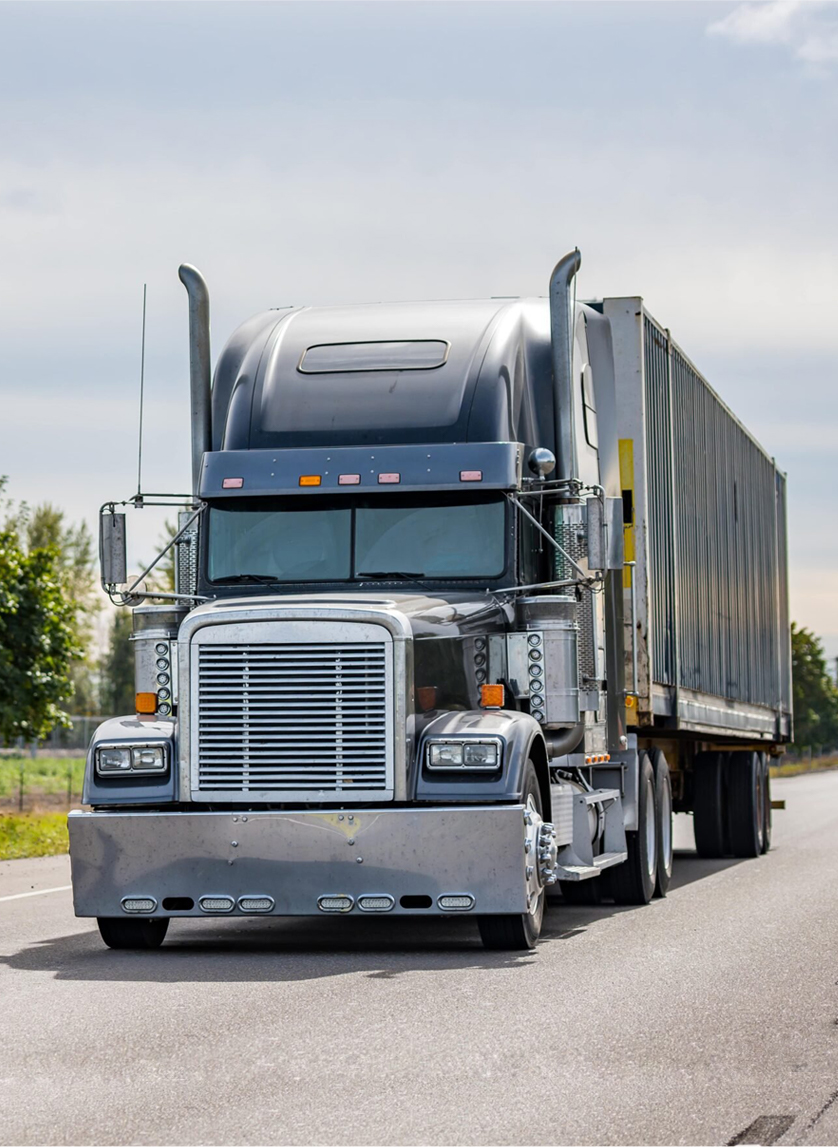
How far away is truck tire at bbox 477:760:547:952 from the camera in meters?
11.2

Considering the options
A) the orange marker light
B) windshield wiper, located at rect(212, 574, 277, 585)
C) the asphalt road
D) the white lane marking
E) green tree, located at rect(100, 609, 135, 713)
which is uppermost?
green tree, located at rect(100, 609, 135, 713)

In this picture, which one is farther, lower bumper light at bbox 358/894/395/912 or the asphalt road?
lower bumper light at bbox 358/894/395/912

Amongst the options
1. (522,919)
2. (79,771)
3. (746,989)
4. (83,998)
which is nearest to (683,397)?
(522,919)

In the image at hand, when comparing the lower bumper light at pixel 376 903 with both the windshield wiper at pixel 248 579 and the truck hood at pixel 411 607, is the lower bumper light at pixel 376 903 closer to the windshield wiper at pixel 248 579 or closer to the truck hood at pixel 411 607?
the truck hood at pixel 411 607

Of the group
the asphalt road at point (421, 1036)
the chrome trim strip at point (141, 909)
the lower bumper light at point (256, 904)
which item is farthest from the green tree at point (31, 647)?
the lower bumper light at point (256, 904)

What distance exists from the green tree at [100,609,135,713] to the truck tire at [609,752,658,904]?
74.6 metres

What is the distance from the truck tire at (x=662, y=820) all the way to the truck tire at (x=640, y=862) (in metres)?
0.40

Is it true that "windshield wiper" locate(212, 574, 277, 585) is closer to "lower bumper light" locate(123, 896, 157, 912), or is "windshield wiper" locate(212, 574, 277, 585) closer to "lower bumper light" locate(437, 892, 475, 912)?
"lower bumper light" locate(123, 896, 157, 912)

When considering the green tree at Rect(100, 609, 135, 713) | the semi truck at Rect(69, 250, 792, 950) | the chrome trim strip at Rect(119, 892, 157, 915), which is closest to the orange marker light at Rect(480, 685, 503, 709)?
the semi truck at Rect(69, 250, 792, 950)

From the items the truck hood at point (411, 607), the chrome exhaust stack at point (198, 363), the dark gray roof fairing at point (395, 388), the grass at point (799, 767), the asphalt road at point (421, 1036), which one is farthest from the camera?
the grass at point (799, 767)

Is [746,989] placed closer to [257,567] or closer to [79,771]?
[257,567]

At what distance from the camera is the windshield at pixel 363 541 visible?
12570mm

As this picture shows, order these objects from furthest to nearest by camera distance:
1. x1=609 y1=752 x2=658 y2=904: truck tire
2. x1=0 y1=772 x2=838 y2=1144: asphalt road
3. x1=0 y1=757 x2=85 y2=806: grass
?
x1=0 y1=757 x2=85 y2=806: grass < x1=609 y1=752 x2=658 y2=904: truck tire < x1=0 y1=772 x2=838 y2=1144: asphalt road

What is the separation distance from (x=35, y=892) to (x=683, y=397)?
7.64m
